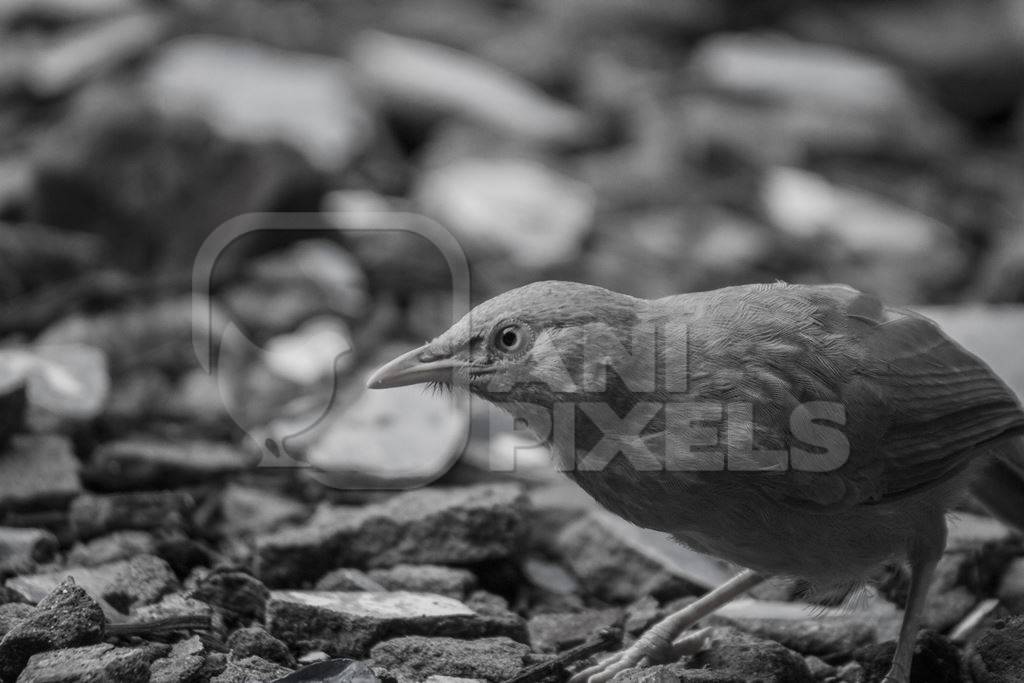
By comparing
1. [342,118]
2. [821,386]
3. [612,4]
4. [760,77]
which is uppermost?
[612,4]

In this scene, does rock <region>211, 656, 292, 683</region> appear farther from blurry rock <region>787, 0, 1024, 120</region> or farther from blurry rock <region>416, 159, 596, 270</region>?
blurry rock <region>787, 0, 1024, 120</region>

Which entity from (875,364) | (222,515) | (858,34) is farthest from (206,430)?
(858,34)

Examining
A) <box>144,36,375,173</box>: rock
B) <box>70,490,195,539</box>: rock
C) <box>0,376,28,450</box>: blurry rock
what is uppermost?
<box>144,36,375,173</box>: rock

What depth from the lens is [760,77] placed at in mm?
10125

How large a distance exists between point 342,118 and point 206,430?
3.29 meters

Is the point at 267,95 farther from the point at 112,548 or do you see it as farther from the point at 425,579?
the point at 425,579

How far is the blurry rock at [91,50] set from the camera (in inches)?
327

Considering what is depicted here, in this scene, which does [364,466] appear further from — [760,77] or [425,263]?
[760,77]

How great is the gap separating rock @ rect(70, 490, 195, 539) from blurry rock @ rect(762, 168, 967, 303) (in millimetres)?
4611

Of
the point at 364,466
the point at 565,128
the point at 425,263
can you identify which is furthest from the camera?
the point at 565,128

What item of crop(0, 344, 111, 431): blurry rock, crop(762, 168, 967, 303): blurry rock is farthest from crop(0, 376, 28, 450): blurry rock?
crop(762, 168, 967, 303): blurry rock

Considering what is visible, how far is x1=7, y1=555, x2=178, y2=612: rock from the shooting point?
154 inches

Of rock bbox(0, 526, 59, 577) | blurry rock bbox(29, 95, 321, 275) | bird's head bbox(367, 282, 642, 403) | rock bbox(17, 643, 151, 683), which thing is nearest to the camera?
rock bbox(17, 643, 151, 683)

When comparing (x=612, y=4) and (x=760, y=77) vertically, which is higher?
(x=612, y=4)
